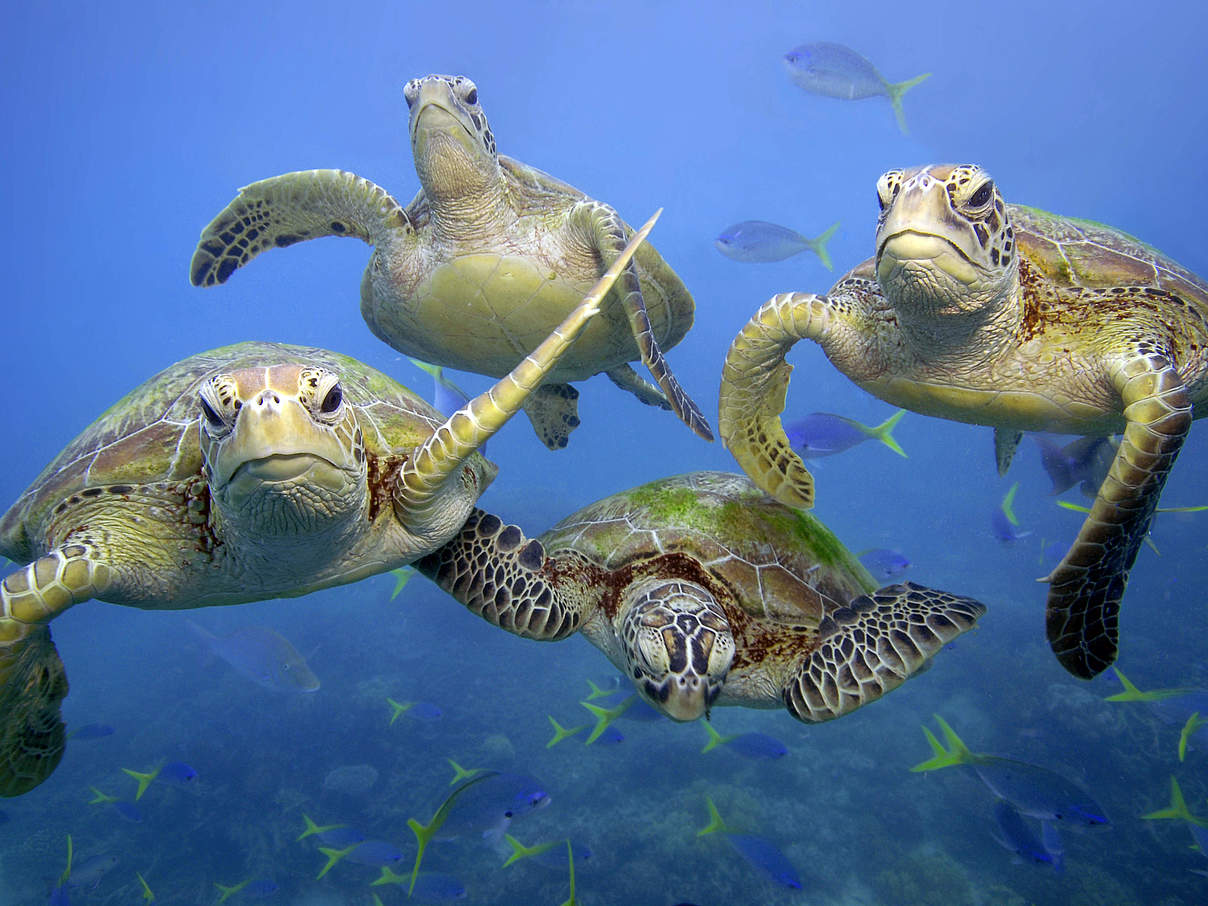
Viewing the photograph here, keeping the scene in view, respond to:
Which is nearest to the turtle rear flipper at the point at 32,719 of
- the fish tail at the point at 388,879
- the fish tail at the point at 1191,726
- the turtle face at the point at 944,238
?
the turtle face at the point at 944,238

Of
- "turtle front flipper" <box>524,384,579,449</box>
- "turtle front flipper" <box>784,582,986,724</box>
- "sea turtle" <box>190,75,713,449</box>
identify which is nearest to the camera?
"turtle front flipper" <box>784,582,986,724</box>

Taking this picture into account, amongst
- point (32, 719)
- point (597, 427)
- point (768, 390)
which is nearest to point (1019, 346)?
point (768, 390)

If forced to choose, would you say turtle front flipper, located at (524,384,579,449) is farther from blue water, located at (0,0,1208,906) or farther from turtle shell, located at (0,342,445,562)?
blue water, located at (0,0,1208,906)

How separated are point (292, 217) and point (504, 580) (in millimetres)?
3811

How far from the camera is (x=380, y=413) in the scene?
3.05 metres

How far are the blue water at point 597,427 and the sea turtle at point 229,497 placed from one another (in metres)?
5.88

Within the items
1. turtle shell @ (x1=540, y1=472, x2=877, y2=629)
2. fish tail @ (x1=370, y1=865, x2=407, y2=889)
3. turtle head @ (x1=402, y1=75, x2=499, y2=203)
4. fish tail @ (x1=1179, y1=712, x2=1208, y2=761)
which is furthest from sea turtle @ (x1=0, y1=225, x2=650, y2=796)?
fish tail @ (x1=1179, y1=712, x2=1208, y2=761)

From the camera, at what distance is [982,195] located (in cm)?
254

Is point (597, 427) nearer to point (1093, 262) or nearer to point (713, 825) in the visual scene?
point (713, 825)

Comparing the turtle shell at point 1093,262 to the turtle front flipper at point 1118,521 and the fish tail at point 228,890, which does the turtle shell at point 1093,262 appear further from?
the fish tail at point 228,890

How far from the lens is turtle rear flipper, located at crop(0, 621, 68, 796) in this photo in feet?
8.41

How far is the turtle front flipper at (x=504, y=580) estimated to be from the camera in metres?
3.19

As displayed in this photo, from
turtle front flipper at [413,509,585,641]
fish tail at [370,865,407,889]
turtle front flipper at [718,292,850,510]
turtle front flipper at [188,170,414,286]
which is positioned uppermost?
turtle front flipper at [188,170,414,286]

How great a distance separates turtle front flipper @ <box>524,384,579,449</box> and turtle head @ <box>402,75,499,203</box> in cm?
227
